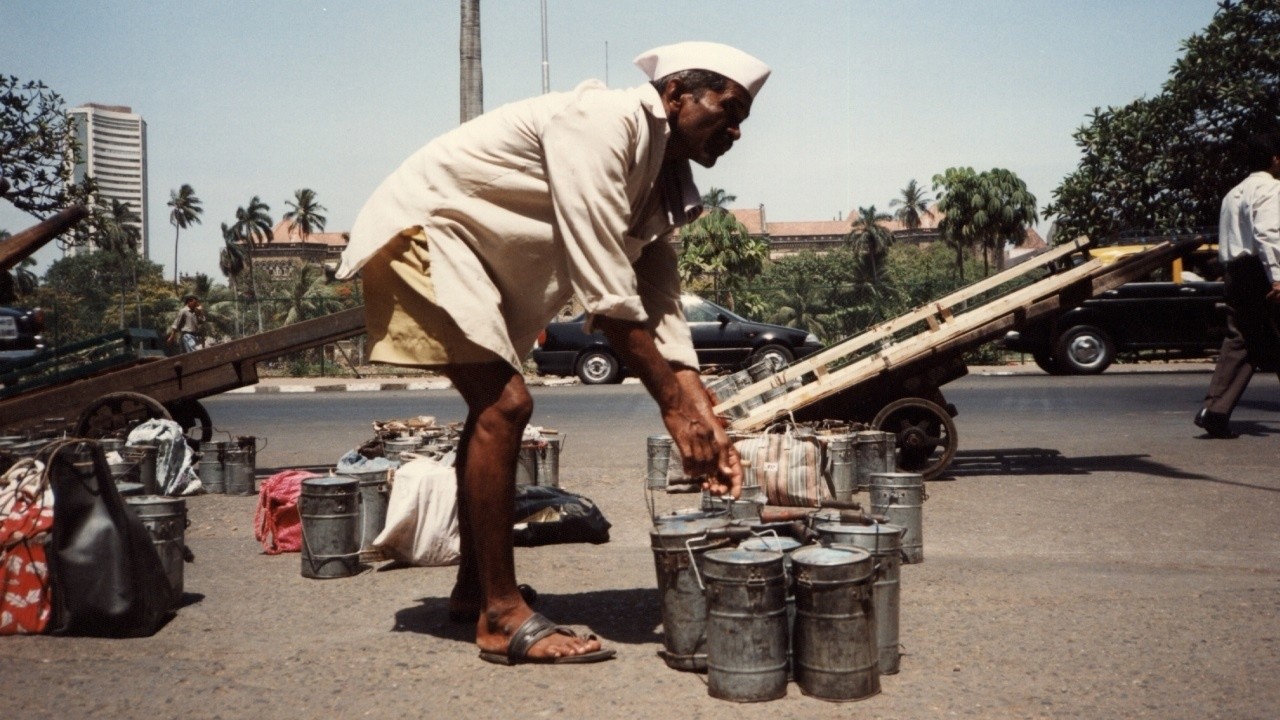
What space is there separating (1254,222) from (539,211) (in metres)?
6.87

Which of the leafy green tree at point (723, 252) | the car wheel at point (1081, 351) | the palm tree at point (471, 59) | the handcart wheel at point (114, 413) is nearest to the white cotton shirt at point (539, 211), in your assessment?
the handcart wheel at point (114, 413)

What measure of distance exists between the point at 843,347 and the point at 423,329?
4402 mm

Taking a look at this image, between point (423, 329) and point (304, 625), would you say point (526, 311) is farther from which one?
point (304, 625)

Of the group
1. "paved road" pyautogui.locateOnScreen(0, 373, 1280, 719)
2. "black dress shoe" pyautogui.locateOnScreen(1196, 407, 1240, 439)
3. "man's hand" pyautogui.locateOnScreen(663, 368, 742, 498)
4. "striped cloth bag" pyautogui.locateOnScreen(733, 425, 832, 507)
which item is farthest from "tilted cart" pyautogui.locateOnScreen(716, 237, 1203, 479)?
"man's hand" pyautogui.locateOnScreen(663, 368, 742, 498)

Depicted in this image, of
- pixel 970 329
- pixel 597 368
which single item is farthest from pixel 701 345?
pixel 970 329

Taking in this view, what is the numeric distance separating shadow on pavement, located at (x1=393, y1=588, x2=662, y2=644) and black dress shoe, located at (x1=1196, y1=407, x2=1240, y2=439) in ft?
21.9

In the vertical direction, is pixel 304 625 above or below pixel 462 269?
below

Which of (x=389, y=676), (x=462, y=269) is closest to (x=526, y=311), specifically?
(x=462, y=269)

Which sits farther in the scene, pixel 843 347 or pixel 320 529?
pixel 843 347

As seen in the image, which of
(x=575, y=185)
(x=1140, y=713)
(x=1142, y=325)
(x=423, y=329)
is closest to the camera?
(x=1140, y=713)

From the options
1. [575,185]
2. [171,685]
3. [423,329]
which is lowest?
[171,685]

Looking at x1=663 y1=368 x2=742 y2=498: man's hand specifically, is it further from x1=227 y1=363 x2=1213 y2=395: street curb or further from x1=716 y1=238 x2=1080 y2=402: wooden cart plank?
x1=227 y1=363 x2=1213 y2=395: street curb

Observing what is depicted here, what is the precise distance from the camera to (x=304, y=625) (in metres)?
4.02

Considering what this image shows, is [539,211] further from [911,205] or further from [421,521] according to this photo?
[911,205]
